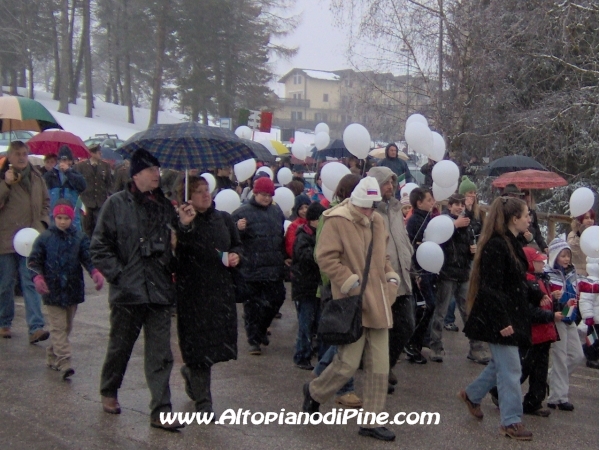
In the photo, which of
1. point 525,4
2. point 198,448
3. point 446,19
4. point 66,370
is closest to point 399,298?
point 198,448

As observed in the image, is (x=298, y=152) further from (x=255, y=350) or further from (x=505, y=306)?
(x=505, y=306)

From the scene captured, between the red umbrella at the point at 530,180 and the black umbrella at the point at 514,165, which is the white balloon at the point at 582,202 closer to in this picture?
the red umbrella at the point at 530,180

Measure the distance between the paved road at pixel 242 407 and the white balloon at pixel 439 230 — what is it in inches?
49.9

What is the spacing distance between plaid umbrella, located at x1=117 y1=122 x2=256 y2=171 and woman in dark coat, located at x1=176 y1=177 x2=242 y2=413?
1.40ft

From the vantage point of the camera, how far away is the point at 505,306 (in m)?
5.58

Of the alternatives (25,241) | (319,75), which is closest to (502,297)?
(25,241)

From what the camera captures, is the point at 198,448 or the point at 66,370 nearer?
the point at 198,448

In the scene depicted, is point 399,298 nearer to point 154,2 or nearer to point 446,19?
point 446,19

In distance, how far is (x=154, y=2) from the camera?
3959 centimetres

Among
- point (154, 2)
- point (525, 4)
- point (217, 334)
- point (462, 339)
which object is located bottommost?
point (462, 339)

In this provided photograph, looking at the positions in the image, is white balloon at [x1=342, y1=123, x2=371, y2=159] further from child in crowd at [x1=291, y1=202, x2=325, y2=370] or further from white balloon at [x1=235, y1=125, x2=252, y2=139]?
white balloon at [x1=235, y1=125, x2=252, y2=139]

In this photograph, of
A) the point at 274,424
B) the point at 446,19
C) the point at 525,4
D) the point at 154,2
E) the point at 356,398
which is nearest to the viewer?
the point at 274,424

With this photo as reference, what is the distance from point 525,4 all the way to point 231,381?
38.8 feet

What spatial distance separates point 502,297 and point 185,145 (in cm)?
271
